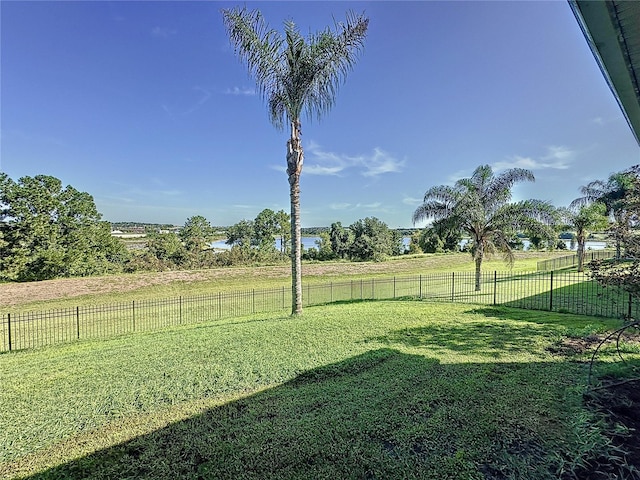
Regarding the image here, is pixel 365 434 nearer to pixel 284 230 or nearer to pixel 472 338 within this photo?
pixel 472 338

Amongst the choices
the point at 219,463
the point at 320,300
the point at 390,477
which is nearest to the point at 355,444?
the point at 390,477

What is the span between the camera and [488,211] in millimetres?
14516

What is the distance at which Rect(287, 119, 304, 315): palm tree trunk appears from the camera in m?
9.41

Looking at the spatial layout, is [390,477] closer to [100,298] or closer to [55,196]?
[100,298]

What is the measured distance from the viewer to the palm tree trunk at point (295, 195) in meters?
9.41

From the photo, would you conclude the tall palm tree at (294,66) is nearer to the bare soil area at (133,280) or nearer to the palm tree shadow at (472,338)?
the palm tree shadow at (472,338)

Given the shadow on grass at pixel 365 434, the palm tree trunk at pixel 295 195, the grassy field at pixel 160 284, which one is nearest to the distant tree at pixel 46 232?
the grassy field at pixel 160 284

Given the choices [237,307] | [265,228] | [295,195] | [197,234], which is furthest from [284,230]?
[295,195]

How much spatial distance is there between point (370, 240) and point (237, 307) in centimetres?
2748

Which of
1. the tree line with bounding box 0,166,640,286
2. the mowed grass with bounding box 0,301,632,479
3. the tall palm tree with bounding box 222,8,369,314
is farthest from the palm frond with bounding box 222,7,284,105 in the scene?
the tree line with bounding box 0,166,640,286

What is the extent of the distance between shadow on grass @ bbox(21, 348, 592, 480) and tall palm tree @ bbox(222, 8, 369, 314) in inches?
220

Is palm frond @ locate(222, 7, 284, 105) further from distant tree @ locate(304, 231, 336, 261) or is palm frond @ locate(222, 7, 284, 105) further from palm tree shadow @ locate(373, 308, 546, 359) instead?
distant tree @ locate(304, 231, 336, 261)

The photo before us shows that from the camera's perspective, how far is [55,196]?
2327 cm

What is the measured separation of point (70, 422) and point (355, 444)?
3.06m
